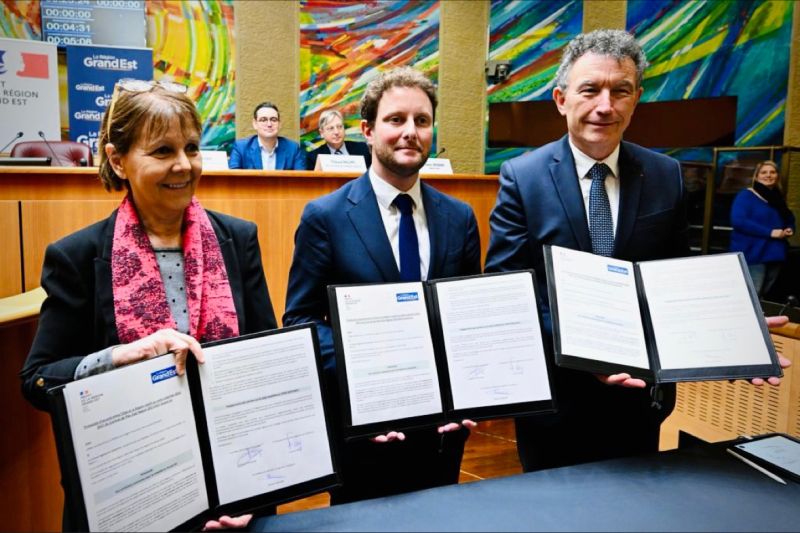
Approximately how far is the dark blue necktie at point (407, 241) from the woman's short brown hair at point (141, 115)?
1.86 ft

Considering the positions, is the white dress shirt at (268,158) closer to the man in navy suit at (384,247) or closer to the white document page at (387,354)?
the man in navy suit at (384,247)

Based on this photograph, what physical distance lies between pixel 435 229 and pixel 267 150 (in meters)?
4.15

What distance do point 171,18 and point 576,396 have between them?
19.3 feet

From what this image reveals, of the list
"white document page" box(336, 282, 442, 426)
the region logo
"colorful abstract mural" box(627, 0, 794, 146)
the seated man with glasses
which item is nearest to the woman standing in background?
"colorful abstract mural" box(627, 0, 794, 146)

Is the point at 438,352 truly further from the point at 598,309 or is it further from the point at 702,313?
the point at 702,313

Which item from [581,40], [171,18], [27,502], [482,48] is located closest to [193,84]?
[171,18]

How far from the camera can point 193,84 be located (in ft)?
19.8

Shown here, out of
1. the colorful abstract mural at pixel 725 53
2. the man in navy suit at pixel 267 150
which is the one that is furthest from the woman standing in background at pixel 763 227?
the man in navy suit at pixel 267 150

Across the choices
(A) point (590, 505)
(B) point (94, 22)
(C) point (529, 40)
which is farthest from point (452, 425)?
(C) point (529, 40)

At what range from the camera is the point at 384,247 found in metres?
1.53

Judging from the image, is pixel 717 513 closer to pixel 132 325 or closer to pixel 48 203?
pixel 132 325

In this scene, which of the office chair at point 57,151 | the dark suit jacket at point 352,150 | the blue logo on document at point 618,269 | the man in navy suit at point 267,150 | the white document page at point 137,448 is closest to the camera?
the white document page at point 137,448

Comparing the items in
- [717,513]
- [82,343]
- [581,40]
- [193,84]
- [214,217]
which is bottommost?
[717,513]

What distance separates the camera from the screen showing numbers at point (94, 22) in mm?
5527
